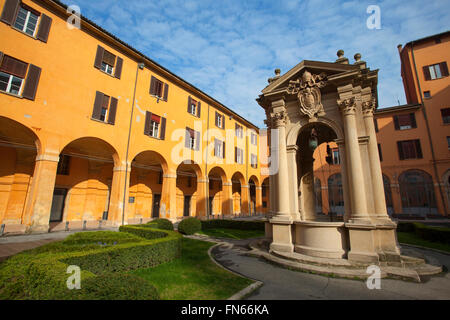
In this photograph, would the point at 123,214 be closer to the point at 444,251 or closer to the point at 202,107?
the point at 202,107

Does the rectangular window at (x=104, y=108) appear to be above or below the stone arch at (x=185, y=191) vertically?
above

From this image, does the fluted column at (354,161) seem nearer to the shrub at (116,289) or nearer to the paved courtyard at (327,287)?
the paved courtyard at (327,287)

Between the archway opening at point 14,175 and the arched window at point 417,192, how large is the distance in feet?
111

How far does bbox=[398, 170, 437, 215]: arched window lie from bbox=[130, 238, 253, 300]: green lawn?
25.3 metres

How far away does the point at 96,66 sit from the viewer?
47.4ft

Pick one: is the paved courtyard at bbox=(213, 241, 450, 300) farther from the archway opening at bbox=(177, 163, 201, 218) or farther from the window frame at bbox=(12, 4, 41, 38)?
the archway opening at bbox=(177, 163, 201, 218)

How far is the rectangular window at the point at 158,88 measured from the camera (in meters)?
18.0

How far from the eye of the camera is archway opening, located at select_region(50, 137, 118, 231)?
15625 millimetres

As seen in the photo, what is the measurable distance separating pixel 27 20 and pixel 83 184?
11379 millimetres

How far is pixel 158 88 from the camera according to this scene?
18.6 meters

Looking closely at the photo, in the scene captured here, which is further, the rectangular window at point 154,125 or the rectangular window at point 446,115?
the rectangular window at point 446,115

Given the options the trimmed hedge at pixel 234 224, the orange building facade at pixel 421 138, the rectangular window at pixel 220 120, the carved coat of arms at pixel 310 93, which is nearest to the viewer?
the carved coat of arms at pixel 310 93

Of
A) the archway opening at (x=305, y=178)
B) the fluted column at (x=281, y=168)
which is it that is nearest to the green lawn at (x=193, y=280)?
the fluted column at (x=281, y=168)

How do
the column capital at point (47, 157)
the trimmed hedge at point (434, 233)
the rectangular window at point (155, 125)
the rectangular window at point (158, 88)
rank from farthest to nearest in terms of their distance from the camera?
the rectangular window at point (158, 88)
the rectangular window at point (155, 125)
the column capital at point (47, 157)
the trimmed hedge at point (434, 233)
